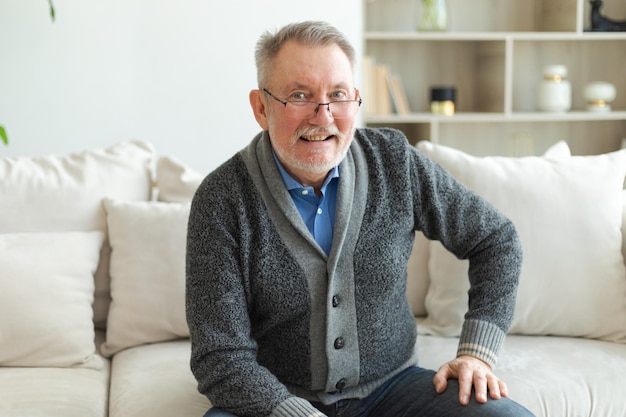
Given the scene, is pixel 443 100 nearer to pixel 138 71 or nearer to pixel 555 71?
pixel 555 71

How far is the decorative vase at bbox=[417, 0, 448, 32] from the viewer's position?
363 centimetres

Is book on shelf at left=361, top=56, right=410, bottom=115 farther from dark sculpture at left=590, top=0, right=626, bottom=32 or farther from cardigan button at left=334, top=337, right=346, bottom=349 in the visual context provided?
cardigan button at left=334, top=337, right=346, bottom=349

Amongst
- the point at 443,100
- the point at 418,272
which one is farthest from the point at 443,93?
the point at 418,272

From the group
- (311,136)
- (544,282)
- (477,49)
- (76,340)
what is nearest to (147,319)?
(76,340)

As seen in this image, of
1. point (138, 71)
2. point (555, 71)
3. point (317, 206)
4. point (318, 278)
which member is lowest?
point (318, 278)

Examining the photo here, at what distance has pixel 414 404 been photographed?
1523 mm

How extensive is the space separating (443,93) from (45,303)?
7.39 ft

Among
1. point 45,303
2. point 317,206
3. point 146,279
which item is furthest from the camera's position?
point 146,279

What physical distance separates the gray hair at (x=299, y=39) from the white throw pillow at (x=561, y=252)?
24.9 inches

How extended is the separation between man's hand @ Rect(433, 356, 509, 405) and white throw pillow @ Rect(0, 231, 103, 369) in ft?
2.79

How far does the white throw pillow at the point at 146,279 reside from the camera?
6.57 feet

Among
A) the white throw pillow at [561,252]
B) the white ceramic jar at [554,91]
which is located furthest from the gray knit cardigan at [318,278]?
the white ceramic jar at [554,91]

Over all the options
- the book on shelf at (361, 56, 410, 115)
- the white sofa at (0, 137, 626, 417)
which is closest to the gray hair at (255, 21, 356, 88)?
the white sofa at (0, 137, 626, 417)

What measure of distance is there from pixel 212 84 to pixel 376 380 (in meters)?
1.57
